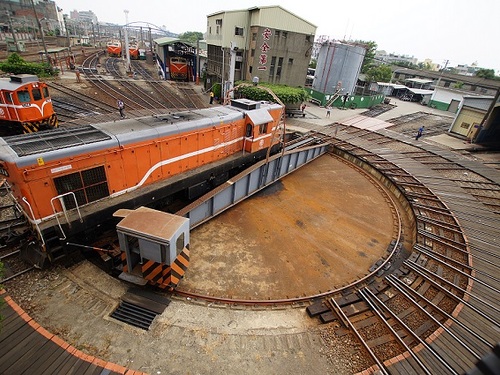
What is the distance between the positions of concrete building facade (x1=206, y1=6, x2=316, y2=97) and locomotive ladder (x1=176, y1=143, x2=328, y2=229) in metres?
13.6

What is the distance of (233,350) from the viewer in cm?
584

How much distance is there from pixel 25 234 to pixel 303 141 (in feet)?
48.4

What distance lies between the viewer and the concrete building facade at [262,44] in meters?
25.3

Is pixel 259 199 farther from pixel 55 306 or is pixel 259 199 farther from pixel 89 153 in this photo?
pixel 55 306

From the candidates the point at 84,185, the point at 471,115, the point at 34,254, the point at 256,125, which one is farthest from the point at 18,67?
the point at 471,115

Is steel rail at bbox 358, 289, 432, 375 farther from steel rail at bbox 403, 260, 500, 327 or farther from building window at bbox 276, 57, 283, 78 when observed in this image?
building window at bbox 276, 57, 283, 78

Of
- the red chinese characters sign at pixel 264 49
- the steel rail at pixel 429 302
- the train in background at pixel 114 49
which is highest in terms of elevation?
the red chinese characters sign at pixel 264 49

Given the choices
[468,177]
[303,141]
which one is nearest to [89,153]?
[303,141]

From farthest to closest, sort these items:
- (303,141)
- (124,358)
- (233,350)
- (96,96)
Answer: (96,96)
(303,141)
(233,350)
(124,358)

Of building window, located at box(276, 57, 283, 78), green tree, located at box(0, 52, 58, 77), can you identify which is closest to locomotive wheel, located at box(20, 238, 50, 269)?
green tree, located at box(0, 52, 58, 77)

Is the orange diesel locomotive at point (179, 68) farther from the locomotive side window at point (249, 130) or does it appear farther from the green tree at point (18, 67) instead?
the locomotive side window at point (249, 130)

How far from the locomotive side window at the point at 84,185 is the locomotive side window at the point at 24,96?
986cm

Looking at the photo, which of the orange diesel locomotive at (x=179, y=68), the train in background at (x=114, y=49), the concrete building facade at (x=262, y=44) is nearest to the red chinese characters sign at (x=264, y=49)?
the concrete building facade at (x=262, y=44)

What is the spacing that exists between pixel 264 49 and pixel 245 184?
19.9 metres
